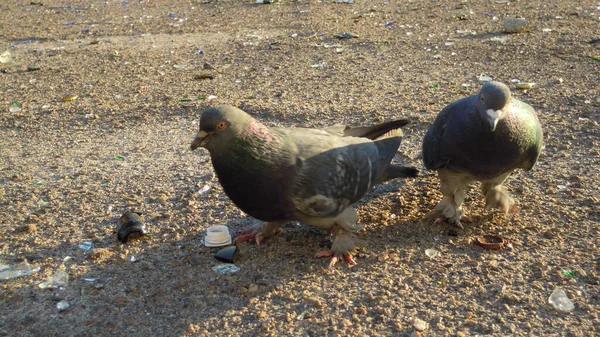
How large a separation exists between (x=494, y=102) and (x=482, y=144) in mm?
286

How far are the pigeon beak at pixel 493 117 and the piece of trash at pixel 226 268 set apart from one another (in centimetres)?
182

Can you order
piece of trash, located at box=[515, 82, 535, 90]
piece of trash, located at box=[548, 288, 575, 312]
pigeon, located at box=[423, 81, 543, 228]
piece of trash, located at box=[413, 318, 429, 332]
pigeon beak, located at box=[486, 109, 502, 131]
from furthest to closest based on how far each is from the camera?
1. piece of trash, located at box=[515, 82, 535, 90]
2. pigeon, located at box=[423, 81, 543, 228]
3. pigeon beak, located at box=[486, 109, 502, 131]
4. piece of trash, located at box=[548, 288, 575, 312]
5. piece of trash, located at box=[413, 318, 429, 332]

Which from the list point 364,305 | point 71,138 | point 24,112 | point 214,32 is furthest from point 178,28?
point 364,305

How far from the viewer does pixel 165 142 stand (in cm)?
566

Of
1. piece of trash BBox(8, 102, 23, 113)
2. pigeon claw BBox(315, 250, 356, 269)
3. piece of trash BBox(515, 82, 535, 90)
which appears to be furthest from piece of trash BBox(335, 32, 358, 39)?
pigeon claw BBox(315, 250, 356, 269)

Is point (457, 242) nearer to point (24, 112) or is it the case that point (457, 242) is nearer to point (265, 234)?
point (265, 234)

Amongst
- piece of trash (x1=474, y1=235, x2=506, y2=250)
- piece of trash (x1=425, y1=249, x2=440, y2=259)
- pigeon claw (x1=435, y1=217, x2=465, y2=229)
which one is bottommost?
piece of trash (x1=425, y1=249, x2=440, y2=259)

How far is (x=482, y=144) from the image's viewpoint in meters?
3.65

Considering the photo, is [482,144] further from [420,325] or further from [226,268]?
[226,268]

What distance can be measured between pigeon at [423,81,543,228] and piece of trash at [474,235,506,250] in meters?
0.21

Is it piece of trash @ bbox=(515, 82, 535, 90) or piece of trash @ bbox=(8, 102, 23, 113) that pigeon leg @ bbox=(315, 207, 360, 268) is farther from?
piece of trash @ bbox=(8, 102, 23, 113)

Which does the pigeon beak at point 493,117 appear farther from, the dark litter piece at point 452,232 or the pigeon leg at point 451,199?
the dark litter piece at point 452,232

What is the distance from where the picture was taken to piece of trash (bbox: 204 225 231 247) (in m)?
3.93

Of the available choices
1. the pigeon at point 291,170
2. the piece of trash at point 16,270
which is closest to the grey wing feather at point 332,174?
the pigeon at point 291,170
